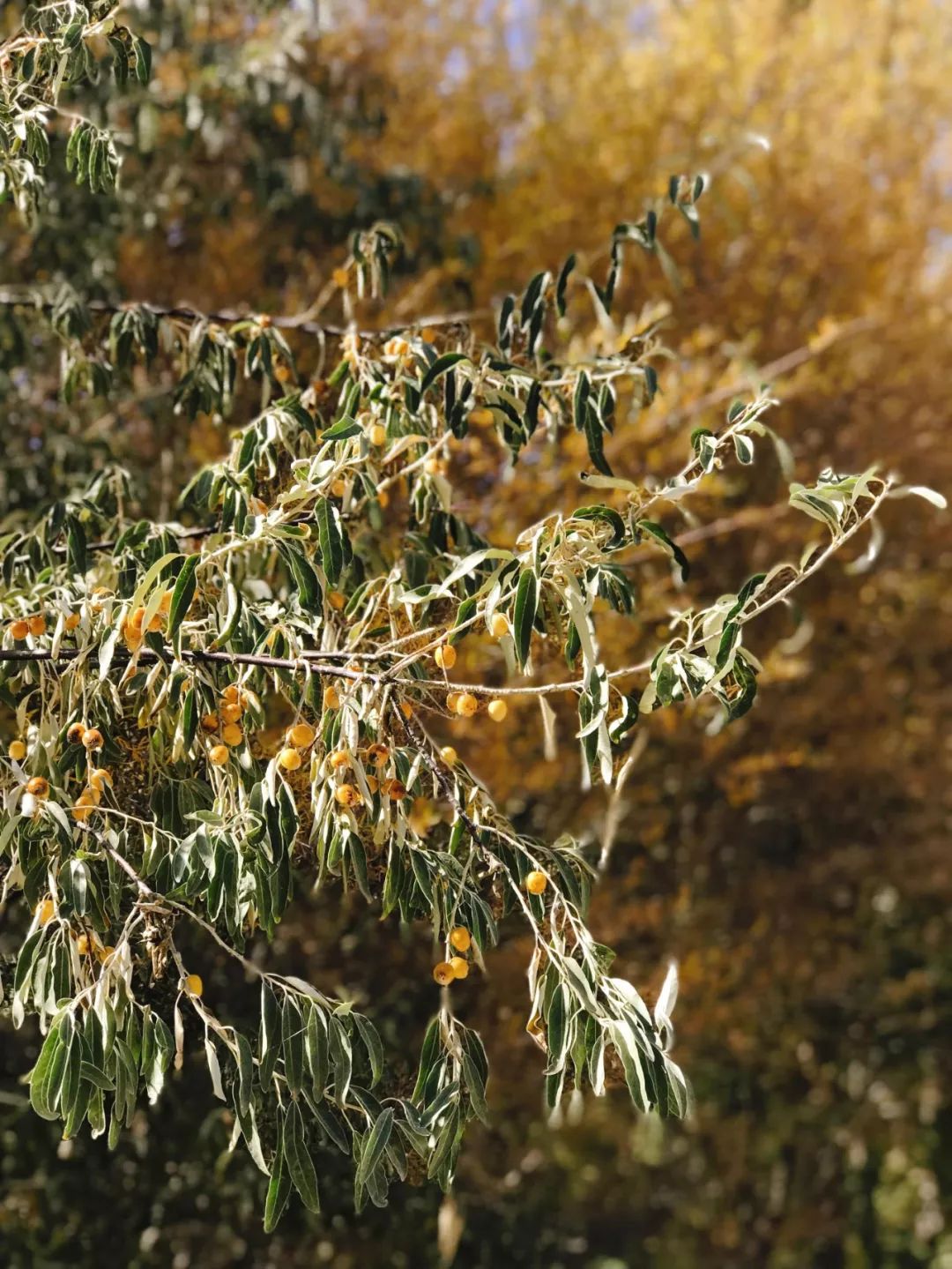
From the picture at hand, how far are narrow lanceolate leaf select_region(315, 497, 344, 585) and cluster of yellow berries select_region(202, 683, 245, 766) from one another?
187 millimetres

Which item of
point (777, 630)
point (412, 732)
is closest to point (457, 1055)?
point (412, 732)

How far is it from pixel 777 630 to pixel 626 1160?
2360 millimetres

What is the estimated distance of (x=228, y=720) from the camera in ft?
4.57

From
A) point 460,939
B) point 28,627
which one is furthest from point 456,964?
point 28,627

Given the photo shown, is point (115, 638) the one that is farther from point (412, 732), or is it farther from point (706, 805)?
point (706, 805)

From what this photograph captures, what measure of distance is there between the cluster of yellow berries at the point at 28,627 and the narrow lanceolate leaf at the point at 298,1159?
0.62 meters

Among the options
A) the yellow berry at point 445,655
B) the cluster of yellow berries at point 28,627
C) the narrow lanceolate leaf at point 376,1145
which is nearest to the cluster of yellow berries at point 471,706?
the yellow berry at point 445,655

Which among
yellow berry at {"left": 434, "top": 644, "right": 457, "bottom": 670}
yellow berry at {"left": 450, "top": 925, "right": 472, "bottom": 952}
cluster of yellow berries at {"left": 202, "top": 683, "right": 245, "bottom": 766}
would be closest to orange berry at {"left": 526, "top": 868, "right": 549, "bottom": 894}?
yellow berry at {"left": 450, "top": 925, "right": 472, "bottom": 952}

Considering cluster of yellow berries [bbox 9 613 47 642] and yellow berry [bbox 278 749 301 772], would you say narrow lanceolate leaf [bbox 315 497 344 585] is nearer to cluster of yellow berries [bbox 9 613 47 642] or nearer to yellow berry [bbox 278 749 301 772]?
yellow berry [bbox 278 749 301 772]

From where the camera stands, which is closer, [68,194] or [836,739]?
[68,194]

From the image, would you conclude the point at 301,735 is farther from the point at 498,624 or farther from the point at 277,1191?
the point at 277,1191

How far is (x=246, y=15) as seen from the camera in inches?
174

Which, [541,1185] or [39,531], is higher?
[39,531]

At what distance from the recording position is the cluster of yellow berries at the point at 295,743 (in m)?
1.29
